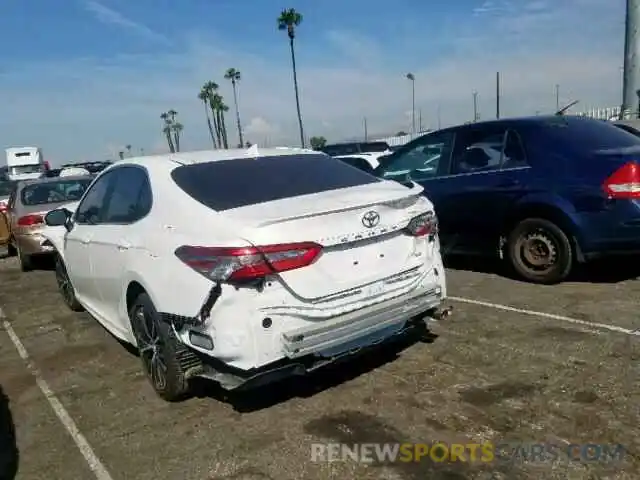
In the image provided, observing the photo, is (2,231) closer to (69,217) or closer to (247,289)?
(69,217)

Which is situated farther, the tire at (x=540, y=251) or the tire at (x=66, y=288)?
the tire at (x=66, y=288)

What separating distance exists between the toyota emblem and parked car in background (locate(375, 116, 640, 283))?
276 centimetres

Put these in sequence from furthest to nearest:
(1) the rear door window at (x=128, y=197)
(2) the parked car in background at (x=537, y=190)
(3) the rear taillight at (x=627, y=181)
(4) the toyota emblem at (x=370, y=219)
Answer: (2) the parked car in background at (x=537, y=190)
(3) the rear taillight at (x=627, y=181)
(1) the rear door window at (x=128, y=197)
(4) the toyota emblem at (x=370, y=219)

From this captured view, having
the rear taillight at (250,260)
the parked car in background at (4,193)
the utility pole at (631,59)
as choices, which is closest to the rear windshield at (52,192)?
the parked car in background at (4,193)

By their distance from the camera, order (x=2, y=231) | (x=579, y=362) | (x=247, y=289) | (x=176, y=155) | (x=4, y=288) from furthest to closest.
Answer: (x=2, y=231), (x=4, y=288), (x=176, y=155), (x=579, y=362), (x=247, y=289)

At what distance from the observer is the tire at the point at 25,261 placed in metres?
9.43

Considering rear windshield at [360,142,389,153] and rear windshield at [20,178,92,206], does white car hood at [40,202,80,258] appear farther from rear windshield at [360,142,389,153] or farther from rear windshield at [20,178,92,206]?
rear windshield at [360,142,389,153]

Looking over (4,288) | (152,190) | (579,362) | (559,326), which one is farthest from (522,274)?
(4,288)

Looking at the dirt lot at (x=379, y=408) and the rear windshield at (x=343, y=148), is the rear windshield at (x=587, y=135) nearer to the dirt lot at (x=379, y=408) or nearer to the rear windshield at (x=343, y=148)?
the dirt lot at (x=379, y=408)

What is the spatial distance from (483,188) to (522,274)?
0.96 metres

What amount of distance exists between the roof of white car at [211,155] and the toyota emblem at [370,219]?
1.25 meters

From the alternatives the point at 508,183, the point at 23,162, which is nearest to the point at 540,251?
the point at 508,183

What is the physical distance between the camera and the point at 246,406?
12.3 feet

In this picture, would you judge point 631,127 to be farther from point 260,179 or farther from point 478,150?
point 260,179
